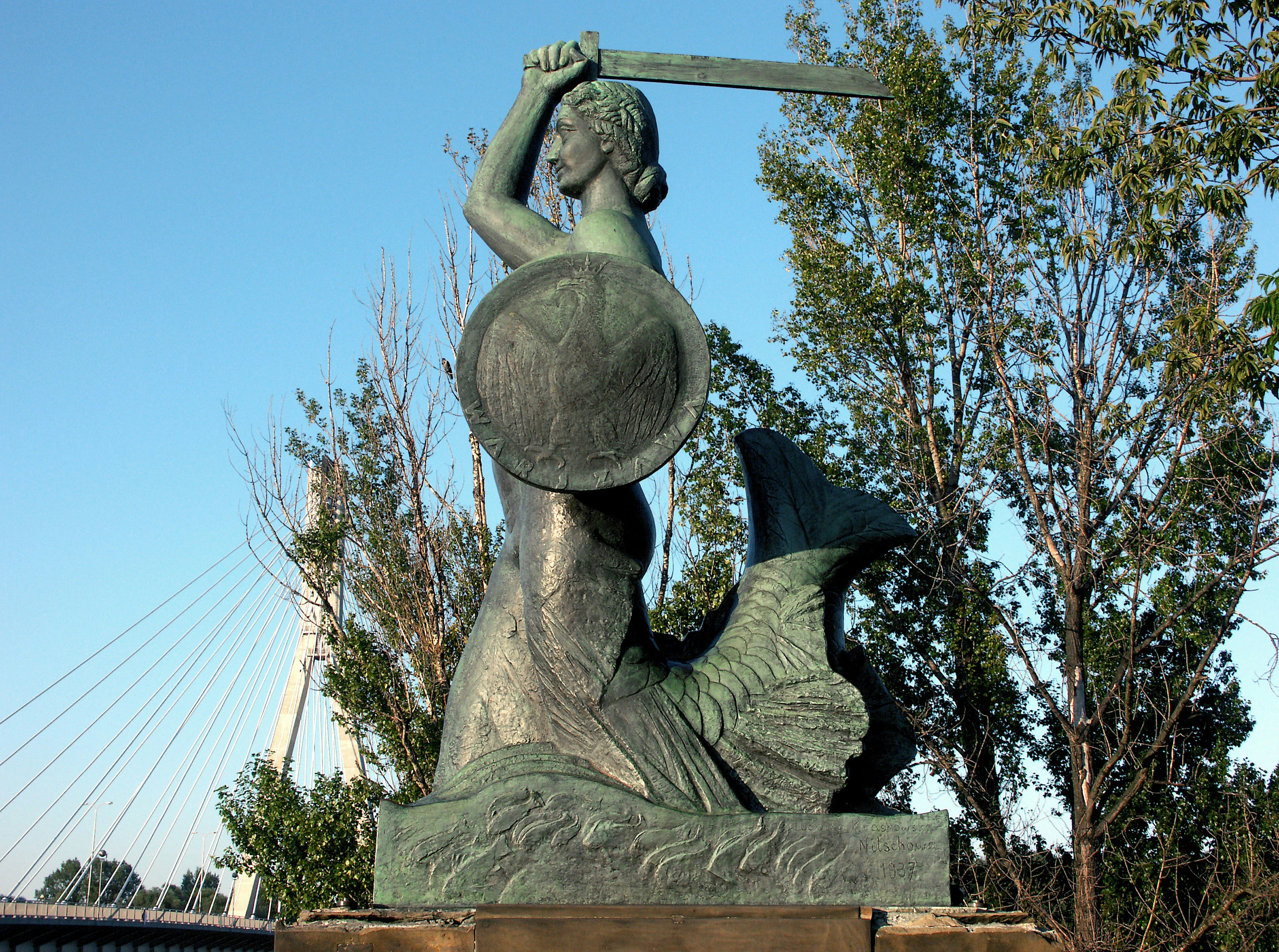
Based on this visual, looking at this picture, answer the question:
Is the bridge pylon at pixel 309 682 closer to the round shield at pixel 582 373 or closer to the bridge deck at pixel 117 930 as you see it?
the bridge deck at pixel 117 930

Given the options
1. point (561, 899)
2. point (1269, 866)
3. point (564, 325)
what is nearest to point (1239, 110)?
point (564, 325)

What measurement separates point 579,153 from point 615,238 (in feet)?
1.23

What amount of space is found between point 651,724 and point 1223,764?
36.6 feet

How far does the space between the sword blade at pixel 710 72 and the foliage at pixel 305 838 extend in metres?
9.56

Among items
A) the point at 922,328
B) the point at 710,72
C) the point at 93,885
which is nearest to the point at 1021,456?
the point at 922,328

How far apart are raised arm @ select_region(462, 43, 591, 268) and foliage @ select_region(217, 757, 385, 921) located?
9.30 meters

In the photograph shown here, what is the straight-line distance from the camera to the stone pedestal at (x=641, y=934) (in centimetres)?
263

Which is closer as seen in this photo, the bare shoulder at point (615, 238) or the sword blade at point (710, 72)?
the bare shoulder at point (615, 238)

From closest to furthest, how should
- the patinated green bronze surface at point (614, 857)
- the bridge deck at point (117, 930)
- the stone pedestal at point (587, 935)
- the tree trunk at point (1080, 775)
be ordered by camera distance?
1. the stone pedestal at point (587, 935)
2. the patinated green bronze surface at point (614, 857)
3. the tree trunk at point (1080, 775)
4. the bridge deck at point (117, 930)

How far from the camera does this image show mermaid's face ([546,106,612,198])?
11.7 feet

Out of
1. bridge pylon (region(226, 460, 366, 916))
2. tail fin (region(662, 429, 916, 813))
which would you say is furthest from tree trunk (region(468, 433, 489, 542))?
tail fin (region(662, 429, 916, 813))

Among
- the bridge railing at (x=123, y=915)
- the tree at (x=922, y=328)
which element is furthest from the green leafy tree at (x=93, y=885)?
the tree at (x=922, y=328)

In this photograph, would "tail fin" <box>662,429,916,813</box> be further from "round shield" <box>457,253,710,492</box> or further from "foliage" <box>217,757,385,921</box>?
"foliage" <box>217,757,385,921</box>

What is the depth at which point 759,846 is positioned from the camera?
289 centimetres
